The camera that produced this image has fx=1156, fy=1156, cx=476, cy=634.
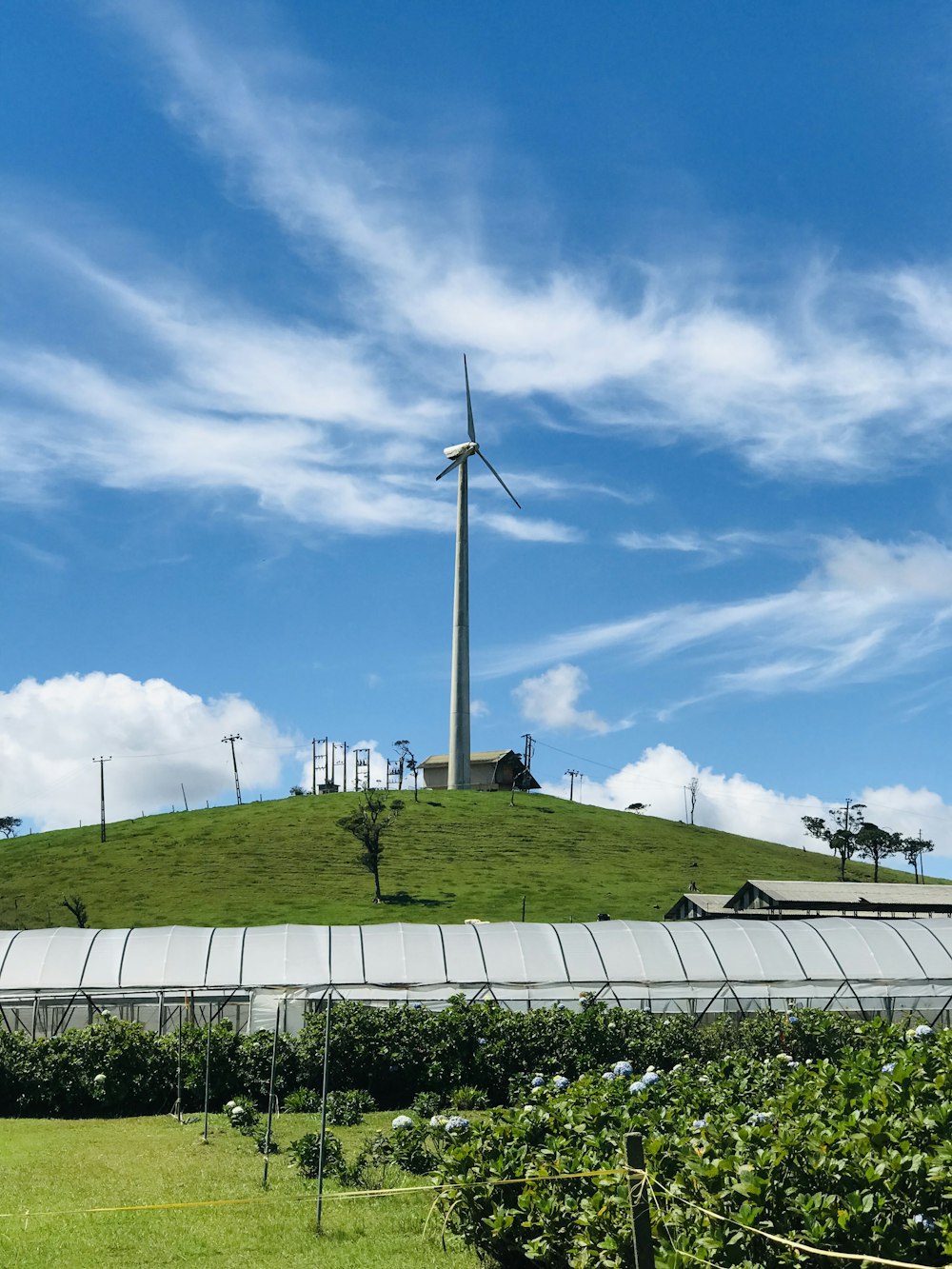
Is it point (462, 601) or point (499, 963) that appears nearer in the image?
point (499, 963)

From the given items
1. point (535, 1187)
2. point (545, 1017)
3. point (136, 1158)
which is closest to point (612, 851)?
point (545, 1017)

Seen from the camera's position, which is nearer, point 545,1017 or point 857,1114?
point 857,1114

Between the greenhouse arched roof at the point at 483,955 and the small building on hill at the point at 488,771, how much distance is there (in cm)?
11996

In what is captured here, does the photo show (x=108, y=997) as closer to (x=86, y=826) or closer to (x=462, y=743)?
(x=462, y=743)

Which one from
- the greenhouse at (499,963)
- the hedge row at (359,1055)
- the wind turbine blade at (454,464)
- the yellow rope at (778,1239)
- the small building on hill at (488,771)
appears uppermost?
the wind turbine blade at (454,464)

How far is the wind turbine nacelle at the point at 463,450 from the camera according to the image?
440 feet

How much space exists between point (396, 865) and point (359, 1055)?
85688 millimetres

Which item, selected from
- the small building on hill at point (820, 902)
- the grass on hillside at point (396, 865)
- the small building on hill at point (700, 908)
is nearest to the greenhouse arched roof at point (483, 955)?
the small building on hill at point (820, 902)

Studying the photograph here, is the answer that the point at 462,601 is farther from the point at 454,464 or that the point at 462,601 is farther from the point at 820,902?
the point at 820,902

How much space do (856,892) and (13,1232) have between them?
228 feet

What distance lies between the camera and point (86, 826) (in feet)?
467

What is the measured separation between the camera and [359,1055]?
31453 mm

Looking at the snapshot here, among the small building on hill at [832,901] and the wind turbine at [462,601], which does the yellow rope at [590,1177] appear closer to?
the small building on hill at [832,901]

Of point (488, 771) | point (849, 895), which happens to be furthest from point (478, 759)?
point (849, 895)
